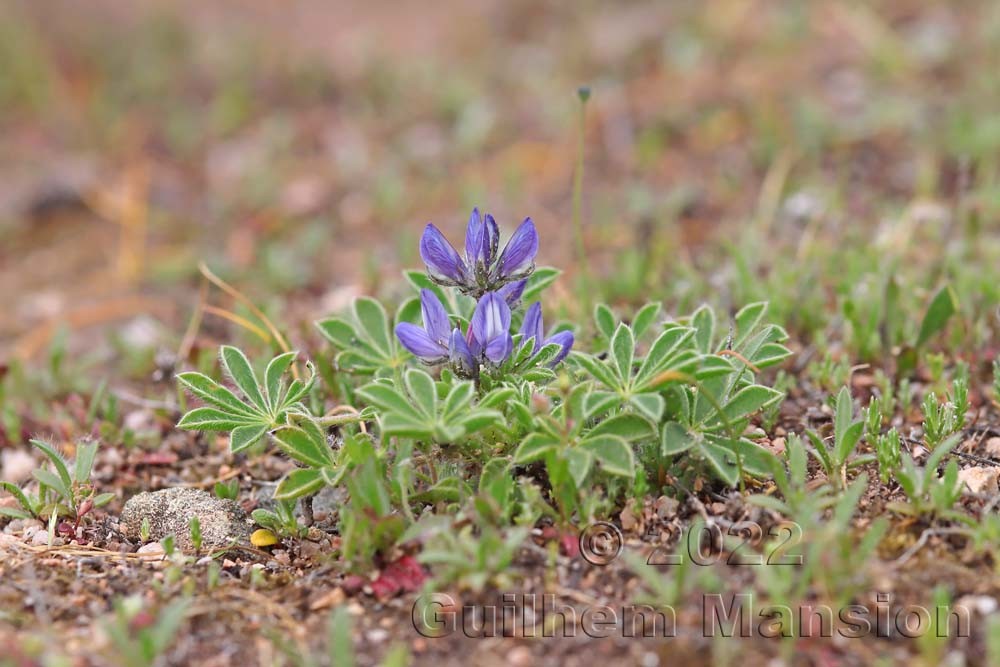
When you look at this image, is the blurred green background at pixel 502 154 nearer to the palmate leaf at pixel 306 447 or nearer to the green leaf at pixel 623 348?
the green leaf at pixel 623 348

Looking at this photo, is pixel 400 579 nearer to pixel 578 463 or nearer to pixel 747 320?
pixel 578 463

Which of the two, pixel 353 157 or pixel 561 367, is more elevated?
pixel 353 157

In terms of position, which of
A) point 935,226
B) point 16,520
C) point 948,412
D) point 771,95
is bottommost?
point 16,520

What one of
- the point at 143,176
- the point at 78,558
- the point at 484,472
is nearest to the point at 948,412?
the point at 484,472

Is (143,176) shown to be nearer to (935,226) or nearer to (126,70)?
(126,70)

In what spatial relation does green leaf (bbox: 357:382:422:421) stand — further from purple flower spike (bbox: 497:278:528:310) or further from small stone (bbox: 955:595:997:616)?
small stone (bbox: 955:595:997:616)

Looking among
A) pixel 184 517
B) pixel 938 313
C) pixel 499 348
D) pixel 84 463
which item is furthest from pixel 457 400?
pixel 938 313

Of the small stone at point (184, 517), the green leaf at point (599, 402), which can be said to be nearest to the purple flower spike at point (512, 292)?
the green leaf at point (599, 402)
